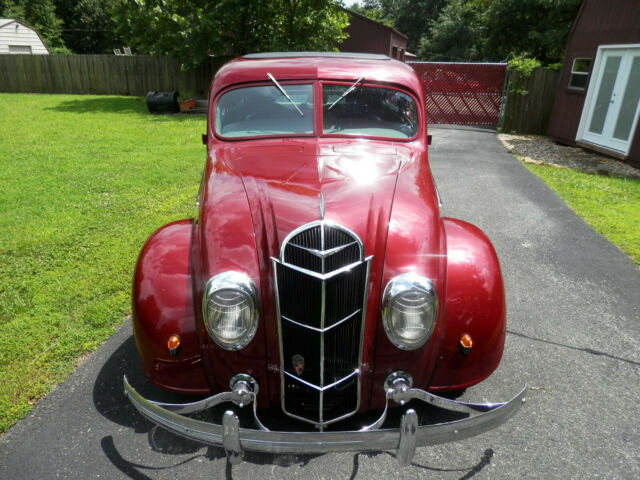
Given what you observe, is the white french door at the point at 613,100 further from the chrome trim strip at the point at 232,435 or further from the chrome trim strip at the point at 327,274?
the chrome trim strip at the point at 232,435

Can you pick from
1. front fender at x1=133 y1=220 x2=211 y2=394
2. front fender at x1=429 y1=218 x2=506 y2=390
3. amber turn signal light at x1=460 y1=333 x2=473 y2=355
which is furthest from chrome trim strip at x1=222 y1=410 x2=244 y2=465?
amber turn signal light at x1=460 y1=333 x2=473 y2=355

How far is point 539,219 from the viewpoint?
20.8 ft

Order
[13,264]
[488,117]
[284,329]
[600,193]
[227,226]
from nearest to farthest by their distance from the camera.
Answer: [284,329]
[227,226]
[13,264]
[600,193]
[488,117]

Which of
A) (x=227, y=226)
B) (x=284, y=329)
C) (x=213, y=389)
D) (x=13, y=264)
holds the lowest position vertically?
(x=13, y=264)

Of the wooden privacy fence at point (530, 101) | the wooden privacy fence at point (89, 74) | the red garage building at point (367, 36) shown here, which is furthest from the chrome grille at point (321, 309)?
the red garage building at point (367, 36)

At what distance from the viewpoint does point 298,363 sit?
228cm

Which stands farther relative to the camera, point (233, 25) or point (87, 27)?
point (87, 27)

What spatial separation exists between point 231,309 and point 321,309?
0.44 metres

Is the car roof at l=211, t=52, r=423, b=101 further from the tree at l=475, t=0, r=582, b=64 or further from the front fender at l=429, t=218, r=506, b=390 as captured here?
the tree at l=475, t=0, r=582, b=64

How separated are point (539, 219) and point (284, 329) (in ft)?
17.6

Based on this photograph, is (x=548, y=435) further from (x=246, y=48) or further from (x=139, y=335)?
(x=246, y=48)

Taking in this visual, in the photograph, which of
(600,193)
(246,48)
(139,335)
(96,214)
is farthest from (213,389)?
(246,48)

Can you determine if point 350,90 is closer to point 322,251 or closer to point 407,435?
point 322,251

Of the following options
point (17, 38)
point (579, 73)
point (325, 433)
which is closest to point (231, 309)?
point (325, 433)
